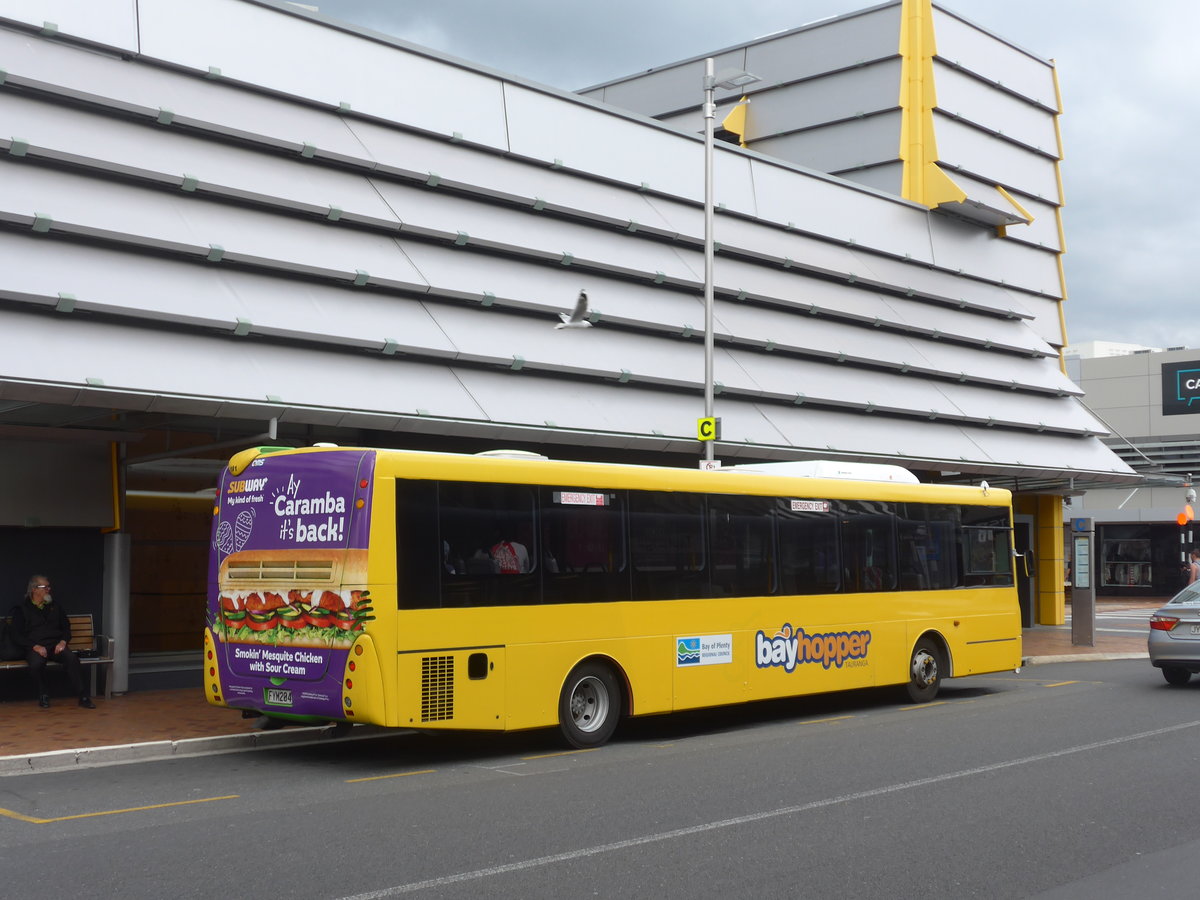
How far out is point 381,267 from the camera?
659 inches

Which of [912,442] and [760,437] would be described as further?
[912,442]

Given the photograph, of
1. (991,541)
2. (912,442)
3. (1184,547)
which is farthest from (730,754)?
(1184,547)

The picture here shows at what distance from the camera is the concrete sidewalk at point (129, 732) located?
1168 centimetres

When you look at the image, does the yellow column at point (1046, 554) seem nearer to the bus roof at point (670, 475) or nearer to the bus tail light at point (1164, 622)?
the bus tail light at point (1164, 622)

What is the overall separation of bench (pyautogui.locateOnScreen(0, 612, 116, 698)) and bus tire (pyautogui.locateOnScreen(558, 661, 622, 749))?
21.2ft

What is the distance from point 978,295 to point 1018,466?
13.7 ft

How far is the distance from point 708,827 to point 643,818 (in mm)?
531

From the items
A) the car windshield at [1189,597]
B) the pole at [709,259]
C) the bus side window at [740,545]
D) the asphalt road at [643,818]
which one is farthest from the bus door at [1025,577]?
the bus side window at [740,545]

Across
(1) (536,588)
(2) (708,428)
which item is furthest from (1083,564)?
(1) (536,588)

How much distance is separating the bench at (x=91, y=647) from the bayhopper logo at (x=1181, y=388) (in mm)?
48367

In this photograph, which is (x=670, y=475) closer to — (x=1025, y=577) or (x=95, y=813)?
(x=95, y=813)

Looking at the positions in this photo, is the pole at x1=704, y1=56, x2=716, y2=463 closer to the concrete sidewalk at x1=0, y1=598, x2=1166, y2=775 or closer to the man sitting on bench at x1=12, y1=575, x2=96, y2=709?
the concrete sidewalk at x1=0, y1=598, x2=1166, y2=775

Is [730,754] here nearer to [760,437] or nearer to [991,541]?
[991,541]

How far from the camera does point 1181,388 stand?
5319cm
